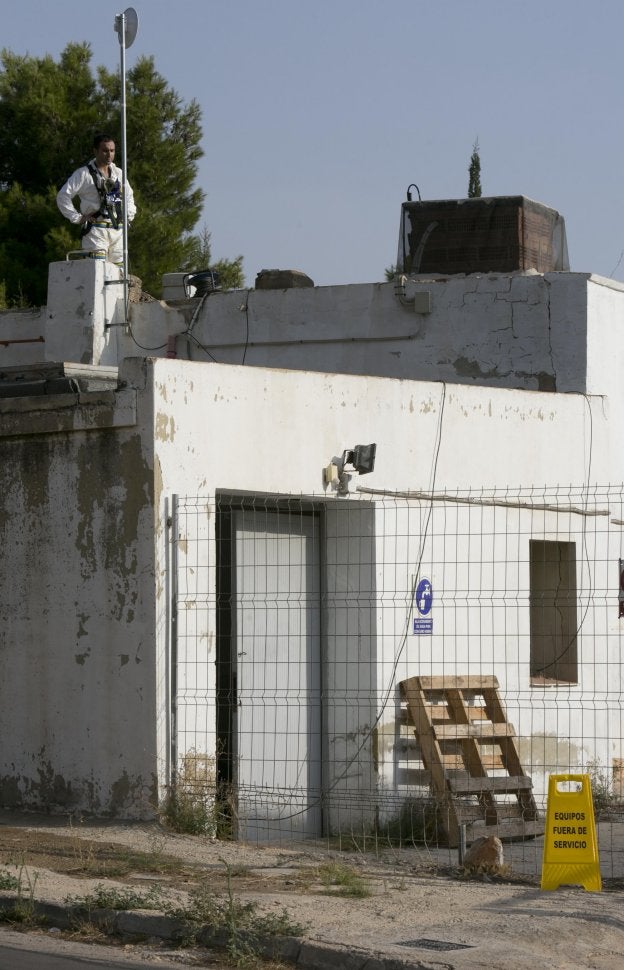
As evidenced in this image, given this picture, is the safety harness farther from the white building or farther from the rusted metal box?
the rusted metal box

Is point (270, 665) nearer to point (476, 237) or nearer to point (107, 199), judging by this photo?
point (107, 199)

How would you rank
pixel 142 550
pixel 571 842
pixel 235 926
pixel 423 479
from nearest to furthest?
pixel 235 926
pixel 571 842
pixel 142 550
pixel 423 479

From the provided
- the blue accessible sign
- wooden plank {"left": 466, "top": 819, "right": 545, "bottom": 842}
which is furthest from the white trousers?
wooden plank {"left": 466, "top": 819, "right": 545, "bottom": 842}

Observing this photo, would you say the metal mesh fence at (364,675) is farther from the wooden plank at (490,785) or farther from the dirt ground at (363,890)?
the dirt ground at (363,890)

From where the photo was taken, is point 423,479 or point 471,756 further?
point 423,479

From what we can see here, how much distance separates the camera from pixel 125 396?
10617mm

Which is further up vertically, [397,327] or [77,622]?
[397,327]

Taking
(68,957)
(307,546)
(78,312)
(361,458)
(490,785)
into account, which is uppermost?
(78,312)

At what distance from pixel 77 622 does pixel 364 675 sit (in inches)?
108

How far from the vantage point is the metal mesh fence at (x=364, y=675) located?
Answer: 10.9 meters

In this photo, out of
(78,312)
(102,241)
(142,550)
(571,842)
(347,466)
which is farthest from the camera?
(102,241)

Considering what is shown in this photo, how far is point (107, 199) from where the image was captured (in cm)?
1633

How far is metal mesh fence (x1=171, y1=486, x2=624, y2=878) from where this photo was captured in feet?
35.7

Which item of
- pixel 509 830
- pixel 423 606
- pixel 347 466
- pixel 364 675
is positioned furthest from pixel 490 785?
pixel 347 466
